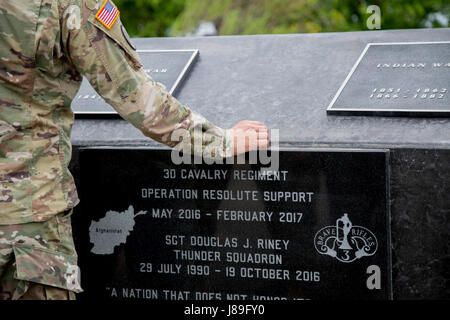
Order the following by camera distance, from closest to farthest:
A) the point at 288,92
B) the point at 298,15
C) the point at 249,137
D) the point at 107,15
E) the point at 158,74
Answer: the point at 107,15 → the point at 249,137 → the point at 288,92 → the point at 158,74 → the point at 298,15

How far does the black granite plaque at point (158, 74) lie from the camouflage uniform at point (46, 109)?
773 millimetres

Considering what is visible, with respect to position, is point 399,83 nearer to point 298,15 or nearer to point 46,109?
point 46,109

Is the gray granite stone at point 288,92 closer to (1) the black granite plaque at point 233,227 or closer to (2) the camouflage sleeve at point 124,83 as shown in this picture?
(1) the black granite plaque at point 233,227

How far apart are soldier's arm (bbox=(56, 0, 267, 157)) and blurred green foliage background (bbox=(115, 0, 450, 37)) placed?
156 inches

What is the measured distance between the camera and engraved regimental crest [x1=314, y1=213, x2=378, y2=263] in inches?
93.7

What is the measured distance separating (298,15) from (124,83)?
448 centimetres

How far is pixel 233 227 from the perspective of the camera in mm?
2574

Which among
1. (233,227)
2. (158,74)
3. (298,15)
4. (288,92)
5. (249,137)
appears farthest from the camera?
(298,15)

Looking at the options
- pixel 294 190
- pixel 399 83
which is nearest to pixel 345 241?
pixel 294 190

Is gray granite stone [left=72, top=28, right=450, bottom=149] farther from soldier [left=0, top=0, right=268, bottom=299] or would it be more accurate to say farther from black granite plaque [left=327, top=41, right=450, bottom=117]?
soldier [left=0, top=0, right=268, bottom=299]

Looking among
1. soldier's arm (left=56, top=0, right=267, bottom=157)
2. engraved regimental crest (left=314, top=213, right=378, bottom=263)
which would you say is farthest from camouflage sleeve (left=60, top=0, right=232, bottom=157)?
engraved regimental crest (left=314, top=213, right=378, bottom=263)

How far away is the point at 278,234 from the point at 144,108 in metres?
0.82

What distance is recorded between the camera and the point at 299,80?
2848 mm
